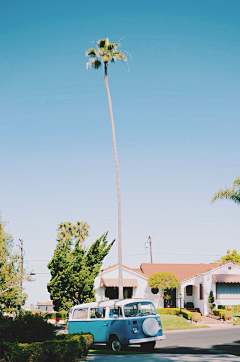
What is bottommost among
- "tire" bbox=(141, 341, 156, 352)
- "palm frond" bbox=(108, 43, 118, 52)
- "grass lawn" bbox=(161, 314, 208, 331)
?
"grass lawn" bbox=(161, 314, 208, 331)

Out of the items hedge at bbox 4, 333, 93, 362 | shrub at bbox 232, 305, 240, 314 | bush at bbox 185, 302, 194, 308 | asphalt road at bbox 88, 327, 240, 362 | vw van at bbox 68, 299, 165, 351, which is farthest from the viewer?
bush at bbox 185, 302, 194, 308

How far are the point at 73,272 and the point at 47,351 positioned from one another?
19246 mm

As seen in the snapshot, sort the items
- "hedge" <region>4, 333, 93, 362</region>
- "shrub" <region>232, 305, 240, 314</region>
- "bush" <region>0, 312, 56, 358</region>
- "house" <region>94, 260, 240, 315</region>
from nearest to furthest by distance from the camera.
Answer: "hedge" <region>4, 333, 93, 362</region>, "bush" <region>0, 312, 56, 358</region>, "shrub" <region>232, 305, 240, 314</region>, "house" <region>94, 260, 240, 315</region>

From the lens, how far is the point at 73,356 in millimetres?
12516

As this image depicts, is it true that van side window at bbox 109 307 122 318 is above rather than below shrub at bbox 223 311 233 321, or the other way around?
above

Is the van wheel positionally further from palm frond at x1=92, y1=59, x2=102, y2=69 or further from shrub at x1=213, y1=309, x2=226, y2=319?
shrub at x1=213, y1=309, x2=226, y2=319

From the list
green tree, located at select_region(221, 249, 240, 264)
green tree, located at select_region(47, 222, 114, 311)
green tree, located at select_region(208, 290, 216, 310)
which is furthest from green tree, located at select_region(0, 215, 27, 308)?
green tree, located at select_region(221, 249, 240, 264)

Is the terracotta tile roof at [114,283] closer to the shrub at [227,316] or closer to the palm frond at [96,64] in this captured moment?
the shrub at [227,316]

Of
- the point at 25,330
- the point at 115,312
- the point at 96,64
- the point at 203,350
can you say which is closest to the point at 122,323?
the point at 115,312

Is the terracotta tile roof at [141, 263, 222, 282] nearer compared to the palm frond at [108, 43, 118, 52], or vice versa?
the palm frond at [108, 43, 118, 52]

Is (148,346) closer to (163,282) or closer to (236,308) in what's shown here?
(163,282)

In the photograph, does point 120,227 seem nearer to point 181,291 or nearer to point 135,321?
point 135,321

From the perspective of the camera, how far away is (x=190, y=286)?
4669cm

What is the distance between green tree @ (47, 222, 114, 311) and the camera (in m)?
30.4
